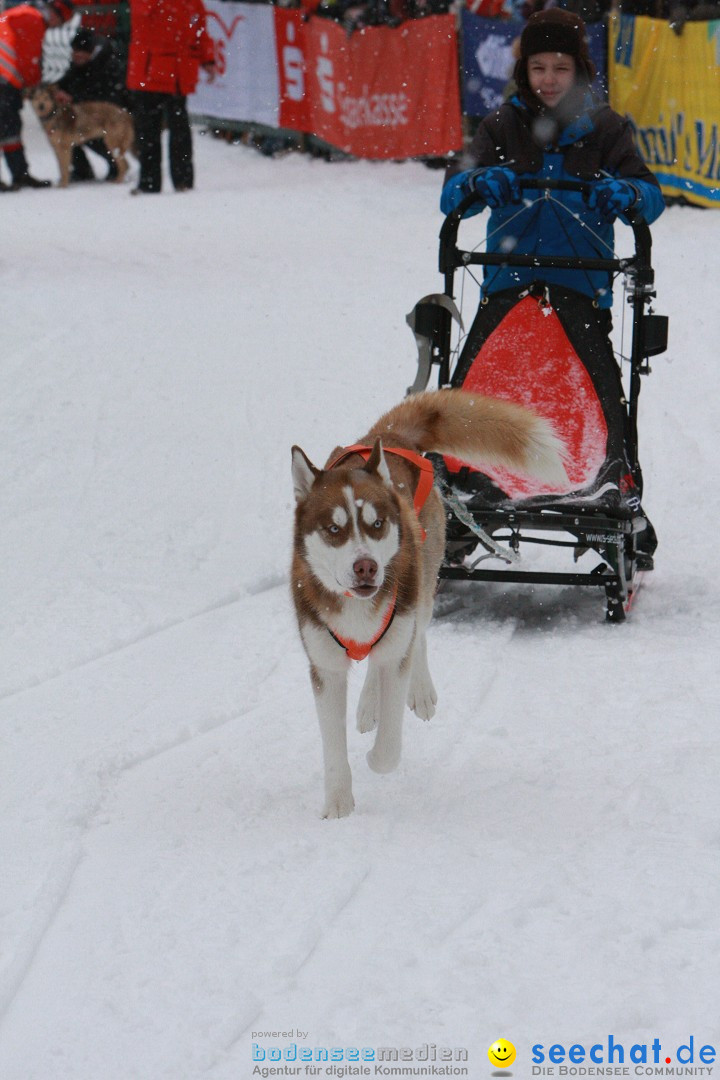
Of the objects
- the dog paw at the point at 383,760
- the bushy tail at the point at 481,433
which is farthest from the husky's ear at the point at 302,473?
the dog paw at the point at 383,760

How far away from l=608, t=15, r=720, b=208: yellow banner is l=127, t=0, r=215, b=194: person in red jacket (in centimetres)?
428

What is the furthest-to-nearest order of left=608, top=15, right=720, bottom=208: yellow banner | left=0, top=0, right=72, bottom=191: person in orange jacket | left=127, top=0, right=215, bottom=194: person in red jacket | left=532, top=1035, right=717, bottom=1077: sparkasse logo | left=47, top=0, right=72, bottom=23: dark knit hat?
1. left=47, top=0, right=72, bottom=23: dark knit hat
2. left=0, top=0, right=72, bottom=191: person in orange jacket
3. left=127, top=0, right=215, bottom=194: person in red jacket
4. left=608, top=15, right=720, bottom=208: yellow banner
5. left=532, top=1035, right=717, bottom=1077: sparkasse logo

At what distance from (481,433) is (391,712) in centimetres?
101

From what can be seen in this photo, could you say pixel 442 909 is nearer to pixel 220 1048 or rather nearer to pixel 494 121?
pixel 220 1048

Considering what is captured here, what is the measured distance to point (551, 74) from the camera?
16.6 ft

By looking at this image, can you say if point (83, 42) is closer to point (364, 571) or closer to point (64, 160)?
point (64, 160)

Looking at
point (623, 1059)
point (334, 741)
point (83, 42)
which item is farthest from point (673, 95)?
point (623, 1059)

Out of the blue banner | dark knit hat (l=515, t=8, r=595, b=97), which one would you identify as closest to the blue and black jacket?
dark knit hat (l=515, t=8, r=595, b=97)

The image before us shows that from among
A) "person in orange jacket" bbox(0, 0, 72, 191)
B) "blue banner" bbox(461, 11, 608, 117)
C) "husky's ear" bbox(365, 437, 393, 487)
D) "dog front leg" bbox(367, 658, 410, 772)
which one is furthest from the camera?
"person in orange jacket" bbox(0, 0, 72, 191)

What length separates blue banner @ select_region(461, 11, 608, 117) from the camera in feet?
42.4

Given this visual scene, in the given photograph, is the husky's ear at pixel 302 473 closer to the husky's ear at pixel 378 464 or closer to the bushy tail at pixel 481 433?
the husky's ear at pixel 378 464

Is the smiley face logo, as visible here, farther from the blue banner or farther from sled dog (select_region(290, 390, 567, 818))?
the blue banner

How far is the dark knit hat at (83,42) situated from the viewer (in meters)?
15.3

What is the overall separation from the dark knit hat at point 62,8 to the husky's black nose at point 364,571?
13354 mm
